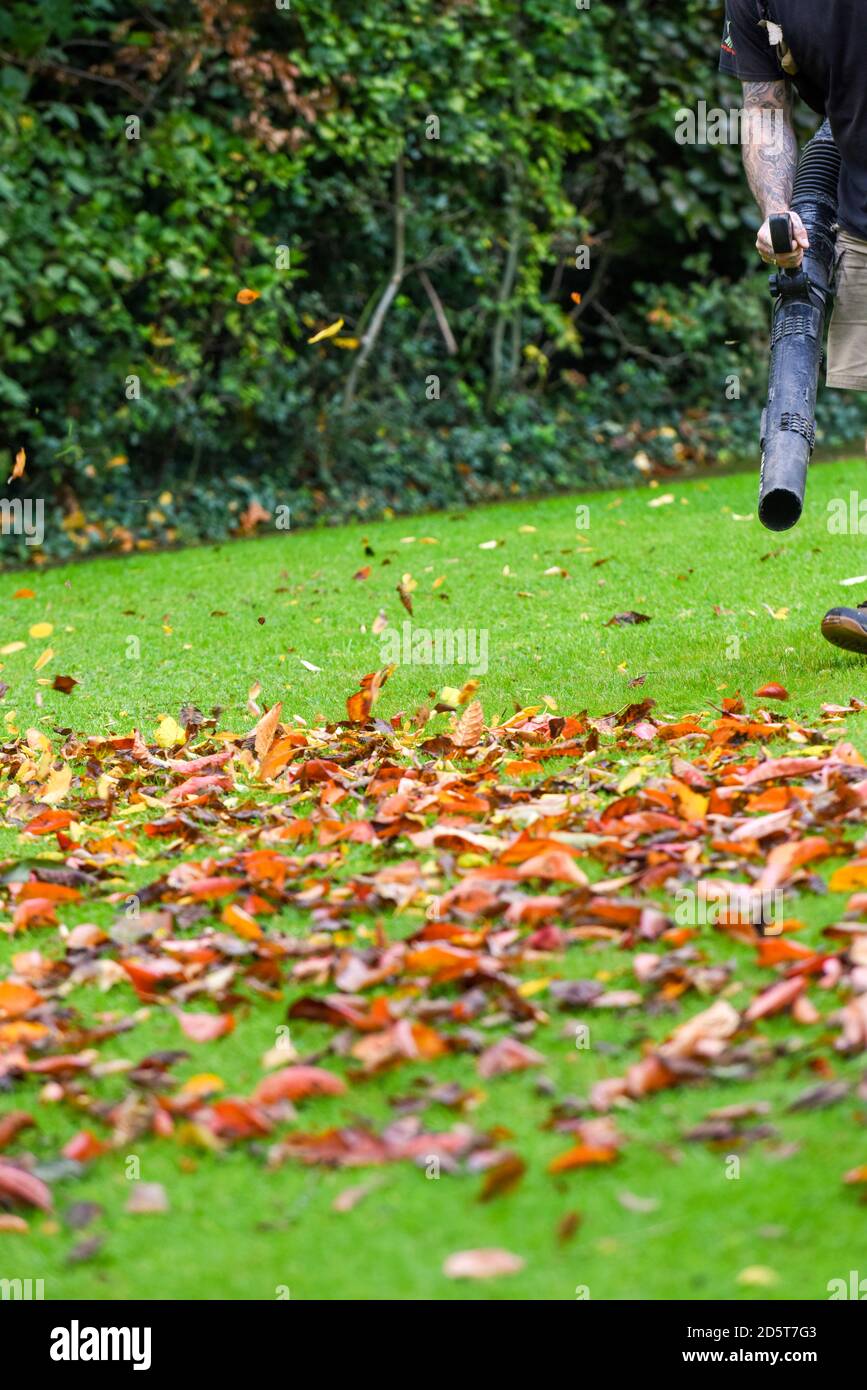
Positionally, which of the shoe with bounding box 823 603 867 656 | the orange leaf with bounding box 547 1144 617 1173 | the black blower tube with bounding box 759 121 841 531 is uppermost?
the black blower tube with bounding box 759 121 841 531

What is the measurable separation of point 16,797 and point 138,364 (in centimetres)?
554

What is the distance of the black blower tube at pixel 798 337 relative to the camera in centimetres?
424

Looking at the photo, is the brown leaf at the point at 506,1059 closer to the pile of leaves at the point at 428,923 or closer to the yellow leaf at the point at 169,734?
the pile of leaves at the point at 428,923

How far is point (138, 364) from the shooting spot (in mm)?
9266

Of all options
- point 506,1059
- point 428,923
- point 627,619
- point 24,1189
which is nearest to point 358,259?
point 627,619

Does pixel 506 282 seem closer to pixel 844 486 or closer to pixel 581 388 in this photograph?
pixel 581 388

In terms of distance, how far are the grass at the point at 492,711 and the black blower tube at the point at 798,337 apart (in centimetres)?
59

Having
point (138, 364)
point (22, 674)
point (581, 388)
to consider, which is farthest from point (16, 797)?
point (581, 388)

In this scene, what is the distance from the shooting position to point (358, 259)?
421 inches

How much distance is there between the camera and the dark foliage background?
8.92 meters

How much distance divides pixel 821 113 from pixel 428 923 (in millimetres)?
2921

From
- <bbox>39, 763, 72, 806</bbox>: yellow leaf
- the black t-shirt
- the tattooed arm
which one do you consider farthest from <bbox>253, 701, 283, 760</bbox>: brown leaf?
the black t-shirt

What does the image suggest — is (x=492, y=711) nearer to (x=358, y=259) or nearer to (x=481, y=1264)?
(x=481, y=1264)

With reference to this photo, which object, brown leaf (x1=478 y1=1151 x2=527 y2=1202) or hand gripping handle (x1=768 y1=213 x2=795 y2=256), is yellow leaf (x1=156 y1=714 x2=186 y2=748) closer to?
hand gripping handle (x1=768 y1=213 x2=795 y2=256)
